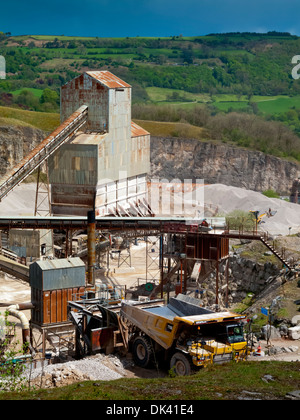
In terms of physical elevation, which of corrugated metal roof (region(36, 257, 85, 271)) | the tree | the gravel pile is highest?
the tree

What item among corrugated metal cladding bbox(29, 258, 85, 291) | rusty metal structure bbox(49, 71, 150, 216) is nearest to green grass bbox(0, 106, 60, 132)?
rusty metal structure bbox(49, 71, 150, 216)

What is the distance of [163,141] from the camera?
101688 mm

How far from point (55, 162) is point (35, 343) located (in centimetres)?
2047

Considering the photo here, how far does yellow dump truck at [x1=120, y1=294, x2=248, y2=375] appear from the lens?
24.4m

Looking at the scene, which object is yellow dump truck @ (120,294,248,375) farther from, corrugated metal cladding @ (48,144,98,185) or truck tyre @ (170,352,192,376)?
corrugated metal cladding @ (48,144,98,185)

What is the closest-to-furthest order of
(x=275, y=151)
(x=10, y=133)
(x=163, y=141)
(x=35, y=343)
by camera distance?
(x=35, y=343)
(x=10, y=133)
(x=163, y=141)
(x=275, y=151)

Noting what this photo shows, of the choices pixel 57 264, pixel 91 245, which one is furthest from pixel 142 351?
pixel 91 245

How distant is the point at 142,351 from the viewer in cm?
2670

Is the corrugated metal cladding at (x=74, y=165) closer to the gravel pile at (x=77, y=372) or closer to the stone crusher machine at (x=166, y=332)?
the stone crusher machine at (x=166, y=332)

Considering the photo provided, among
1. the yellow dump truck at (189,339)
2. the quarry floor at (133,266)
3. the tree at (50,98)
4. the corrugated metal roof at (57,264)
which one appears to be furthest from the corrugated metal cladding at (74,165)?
the tree at (50,98)

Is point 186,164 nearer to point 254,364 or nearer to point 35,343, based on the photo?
point 35,343

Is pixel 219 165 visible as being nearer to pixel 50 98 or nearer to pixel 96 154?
pixel 50 98

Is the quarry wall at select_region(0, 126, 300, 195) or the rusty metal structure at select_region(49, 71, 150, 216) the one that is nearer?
the rusty metal structure at select_region(49, 71, 150, 216)
